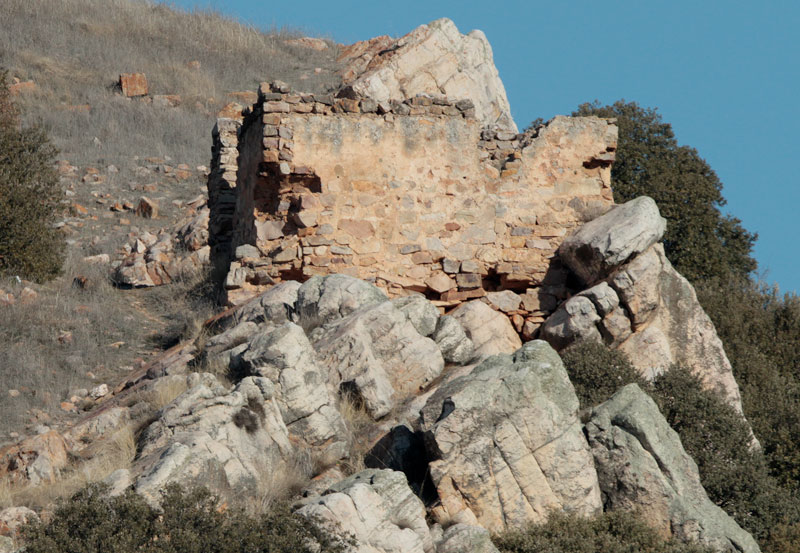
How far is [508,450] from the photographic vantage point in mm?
8758

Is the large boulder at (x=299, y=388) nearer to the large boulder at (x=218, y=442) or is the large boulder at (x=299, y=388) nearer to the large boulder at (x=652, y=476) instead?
the large boulder at (x=218, y=442)

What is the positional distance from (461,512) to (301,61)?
2733cm

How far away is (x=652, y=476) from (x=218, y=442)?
3657 millimetres

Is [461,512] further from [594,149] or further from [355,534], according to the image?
[594,149]

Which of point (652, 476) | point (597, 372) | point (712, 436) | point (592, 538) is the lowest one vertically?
point (592, 538)

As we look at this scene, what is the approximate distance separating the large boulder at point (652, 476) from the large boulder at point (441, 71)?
639 inches

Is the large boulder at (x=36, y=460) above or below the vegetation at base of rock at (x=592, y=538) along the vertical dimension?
above

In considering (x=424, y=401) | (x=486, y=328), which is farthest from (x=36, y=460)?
(x=486, y=328)

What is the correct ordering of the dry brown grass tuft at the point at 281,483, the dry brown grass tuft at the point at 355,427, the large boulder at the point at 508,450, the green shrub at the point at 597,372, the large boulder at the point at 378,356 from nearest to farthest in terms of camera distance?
the dry brown grass tuft at the point at 281,483
the large boulder at the point at 508,450
the dry brown grass tuft at the point at 355,427
the large boulder at the point at 378,356
the green shrub at the point at 597,372

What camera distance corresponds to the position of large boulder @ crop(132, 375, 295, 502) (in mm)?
8031

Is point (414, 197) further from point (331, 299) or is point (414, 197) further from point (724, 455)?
point (724, 455)

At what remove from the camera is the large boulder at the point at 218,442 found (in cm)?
803

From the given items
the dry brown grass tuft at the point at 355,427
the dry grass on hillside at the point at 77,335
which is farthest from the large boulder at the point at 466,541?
the dry grass on hillside at the point at 77,335

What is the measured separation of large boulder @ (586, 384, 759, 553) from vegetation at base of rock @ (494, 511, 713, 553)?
6.8 inches
